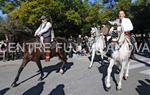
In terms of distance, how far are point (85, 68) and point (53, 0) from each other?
1687 cm

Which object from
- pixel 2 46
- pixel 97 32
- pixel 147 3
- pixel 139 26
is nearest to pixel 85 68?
pixel 97 32

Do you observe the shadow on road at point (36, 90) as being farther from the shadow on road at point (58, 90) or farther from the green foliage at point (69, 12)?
the green foliage at point (69, 12)

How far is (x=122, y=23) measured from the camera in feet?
37.2

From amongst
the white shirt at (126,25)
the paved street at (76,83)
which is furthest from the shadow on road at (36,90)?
the white shirt at (126,25)

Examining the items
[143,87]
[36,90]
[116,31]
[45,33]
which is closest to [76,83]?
[36,90]

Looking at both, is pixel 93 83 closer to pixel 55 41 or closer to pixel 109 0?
pixel 55 41

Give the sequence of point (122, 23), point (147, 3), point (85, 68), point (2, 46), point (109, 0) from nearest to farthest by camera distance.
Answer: point (122, 23), point (85, 68), point (2, 46), point (147, 3), point (109, 0)

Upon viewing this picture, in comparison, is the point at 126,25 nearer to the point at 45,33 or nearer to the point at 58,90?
the point at 58,90

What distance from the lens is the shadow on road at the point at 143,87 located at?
11.2 m

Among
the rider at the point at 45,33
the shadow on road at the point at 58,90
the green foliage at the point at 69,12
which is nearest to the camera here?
the shadow on road at the point at 58,90

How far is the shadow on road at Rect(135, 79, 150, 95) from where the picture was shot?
Result: 11.2 meters

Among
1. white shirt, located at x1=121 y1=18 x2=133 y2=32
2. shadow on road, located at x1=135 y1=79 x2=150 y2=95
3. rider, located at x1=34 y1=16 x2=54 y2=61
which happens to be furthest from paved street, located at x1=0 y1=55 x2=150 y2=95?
white shirt, located at x1=121 y1=18 x2=133 y2=32

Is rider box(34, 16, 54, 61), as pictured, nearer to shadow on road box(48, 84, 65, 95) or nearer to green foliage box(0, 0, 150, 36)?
shadow on road box(48, 84, 65, 95)

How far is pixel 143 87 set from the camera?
40.2 feet
